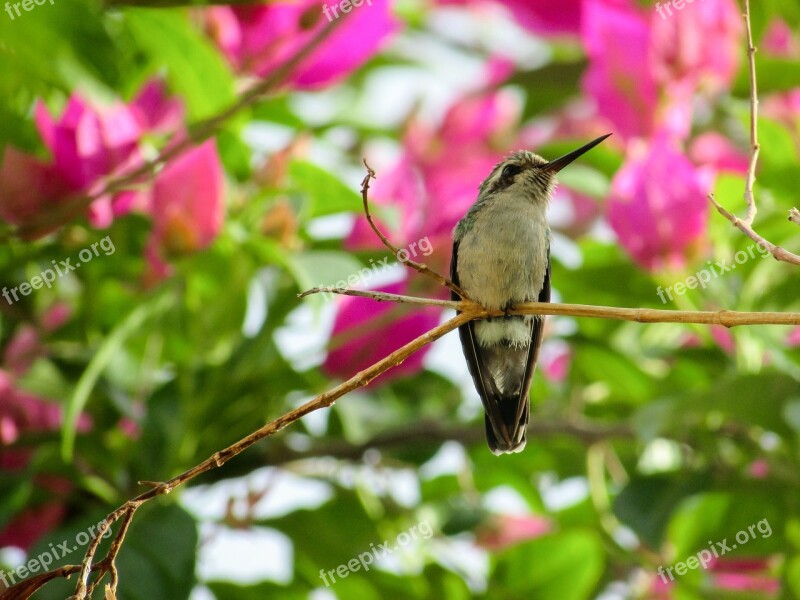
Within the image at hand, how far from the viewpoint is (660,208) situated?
5.29ft

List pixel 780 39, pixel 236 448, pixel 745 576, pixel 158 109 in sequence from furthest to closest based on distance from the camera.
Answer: pixel 780 39 < pixel 745 576 < pixel 158 109 < pixel 236 448

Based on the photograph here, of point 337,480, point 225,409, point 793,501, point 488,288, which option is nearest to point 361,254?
point 488,288

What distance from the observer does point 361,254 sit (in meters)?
1.62

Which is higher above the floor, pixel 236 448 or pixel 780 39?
pixel 236 448

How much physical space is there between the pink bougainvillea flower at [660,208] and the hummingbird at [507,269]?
0.37 feet

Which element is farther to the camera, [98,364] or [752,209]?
[98,364]

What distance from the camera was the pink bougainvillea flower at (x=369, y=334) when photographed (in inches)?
64.1

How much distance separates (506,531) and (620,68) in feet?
3.06

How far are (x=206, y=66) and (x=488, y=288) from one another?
0.52 m

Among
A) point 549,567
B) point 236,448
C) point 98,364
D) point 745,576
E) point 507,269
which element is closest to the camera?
point 236,448

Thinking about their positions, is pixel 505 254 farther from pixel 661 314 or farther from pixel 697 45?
pixel 661 314

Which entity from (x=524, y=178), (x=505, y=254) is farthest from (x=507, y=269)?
(x=524, y=178)

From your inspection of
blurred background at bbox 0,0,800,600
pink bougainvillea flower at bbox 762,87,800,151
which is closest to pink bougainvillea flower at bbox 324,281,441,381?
blurred background at bbox 0,0,800,600

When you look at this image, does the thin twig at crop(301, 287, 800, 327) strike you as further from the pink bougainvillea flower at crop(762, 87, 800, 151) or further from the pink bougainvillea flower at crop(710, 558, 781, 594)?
the pink bougainvillea flower at crop(762, 87, 800, 151)
